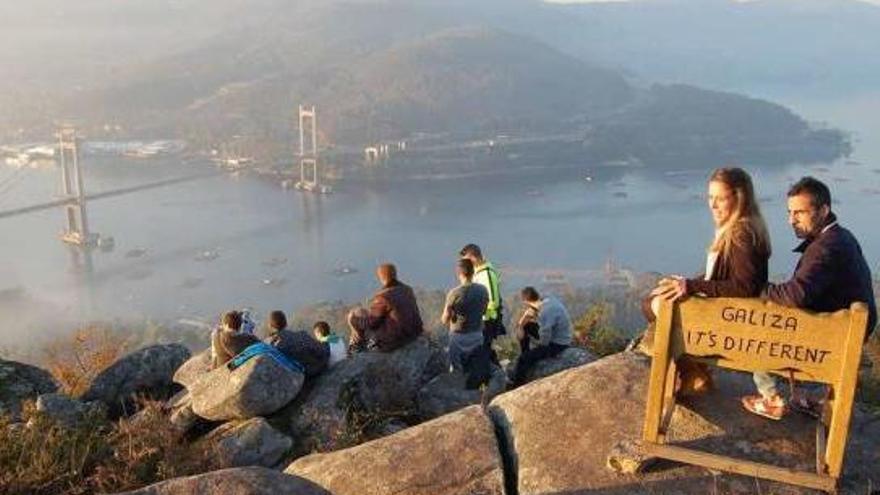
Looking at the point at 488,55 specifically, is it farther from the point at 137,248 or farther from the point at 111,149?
the point at 137,248

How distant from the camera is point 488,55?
Answer: 13312 cm

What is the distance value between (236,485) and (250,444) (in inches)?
51.4

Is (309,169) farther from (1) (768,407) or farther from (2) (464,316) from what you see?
(1) (768,407)

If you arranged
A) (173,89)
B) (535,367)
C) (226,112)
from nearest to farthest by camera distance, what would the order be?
1. (535,367)
2. (226,112)
3. (173,89)

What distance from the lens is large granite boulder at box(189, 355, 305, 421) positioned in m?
3.78

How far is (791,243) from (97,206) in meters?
52.5

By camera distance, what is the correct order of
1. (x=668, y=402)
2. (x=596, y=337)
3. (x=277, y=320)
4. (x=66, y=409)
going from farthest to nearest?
(x=596, y=337)
(x=277, y=320)
(x=66, y=409)
(x=668, y=402)

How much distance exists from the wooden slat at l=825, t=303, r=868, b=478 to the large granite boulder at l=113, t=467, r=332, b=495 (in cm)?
155

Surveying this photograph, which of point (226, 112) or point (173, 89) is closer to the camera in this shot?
point (226, 112)

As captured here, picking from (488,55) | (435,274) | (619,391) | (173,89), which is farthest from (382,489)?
(488,55)

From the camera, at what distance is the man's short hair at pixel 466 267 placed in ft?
15.1

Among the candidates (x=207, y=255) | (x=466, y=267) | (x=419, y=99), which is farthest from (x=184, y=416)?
(x=419, y=99)

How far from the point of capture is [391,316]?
4629mm

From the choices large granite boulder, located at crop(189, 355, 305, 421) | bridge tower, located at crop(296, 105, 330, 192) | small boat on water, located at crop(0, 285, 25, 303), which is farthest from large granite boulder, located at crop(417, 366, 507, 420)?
bridge tower, located at crop(296, 105, 330, 192)
